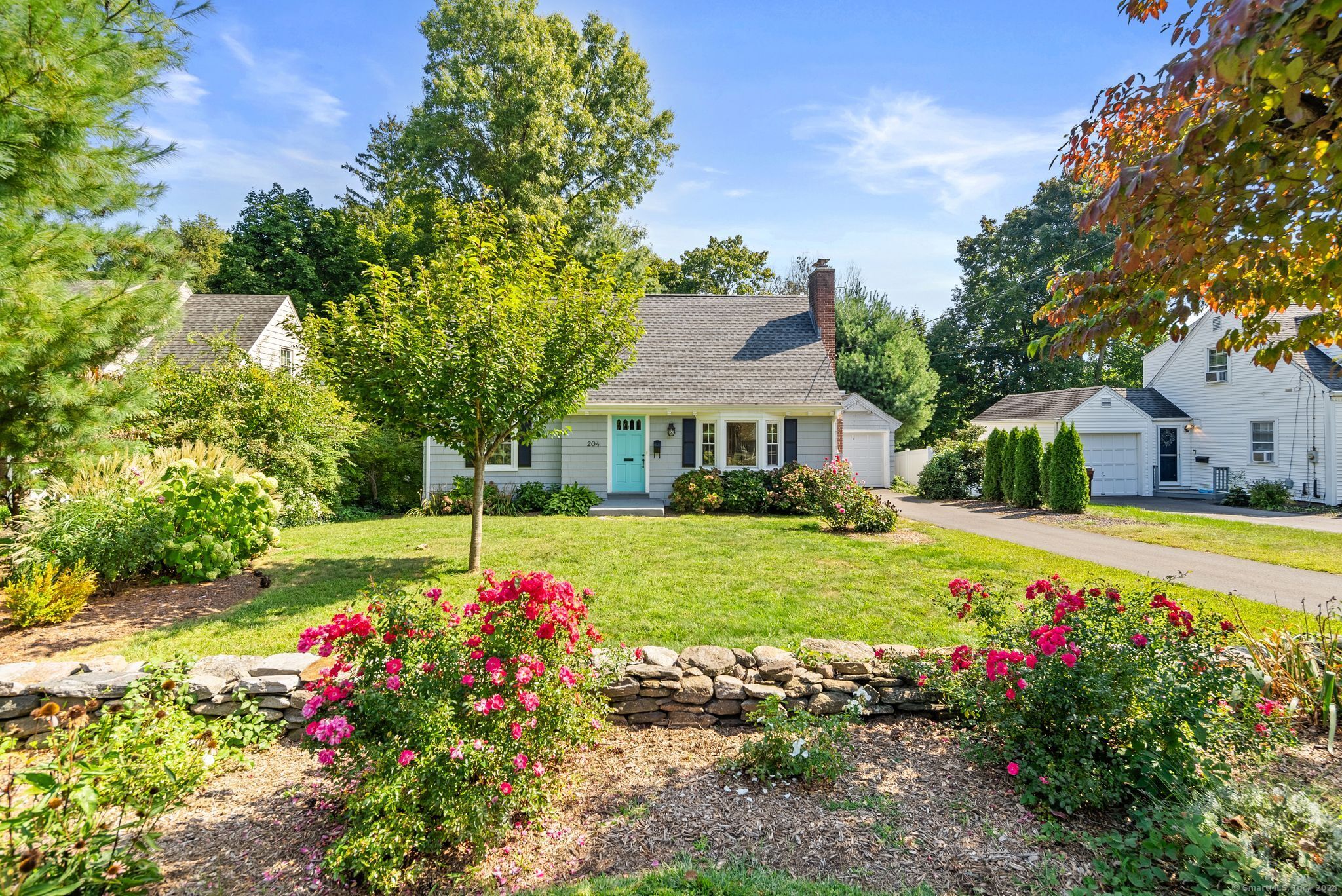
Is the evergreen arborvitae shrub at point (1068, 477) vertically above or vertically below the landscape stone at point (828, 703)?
above

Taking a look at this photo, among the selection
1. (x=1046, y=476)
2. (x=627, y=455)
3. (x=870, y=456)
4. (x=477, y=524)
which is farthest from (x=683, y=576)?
(x=870, y=456)

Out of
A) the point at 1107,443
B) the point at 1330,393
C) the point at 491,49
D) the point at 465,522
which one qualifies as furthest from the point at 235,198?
the point at 1330,393

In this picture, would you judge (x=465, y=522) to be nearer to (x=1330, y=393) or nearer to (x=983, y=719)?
(x=983, y=719)

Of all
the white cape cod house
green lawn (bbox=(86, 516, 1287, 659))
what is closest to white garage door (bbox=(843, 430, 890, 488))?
the white cape cod house

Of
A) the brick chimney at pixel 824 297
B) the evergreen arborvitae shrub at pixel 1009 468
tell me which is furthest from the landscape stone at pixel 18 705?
the evergreen arborvitae shrub at pixel 1009 468

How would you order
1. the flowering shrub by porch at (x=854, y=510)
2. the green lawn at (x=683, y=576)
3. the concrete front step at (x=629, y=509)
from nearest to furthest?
the green lawn at (x=683, y=576) < the flowering shrub by porch at (x=854, y=510) < the concrete front step at (x=629, y=509)

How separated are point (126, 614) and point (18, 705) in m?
2.13

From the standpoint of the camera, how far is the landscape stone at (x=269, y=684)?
3.91 metres

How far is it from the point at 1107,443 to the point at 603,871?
24.4 meters

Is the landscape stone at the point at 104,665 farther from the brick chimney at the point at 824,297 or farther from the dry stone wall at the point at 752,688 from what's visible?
the brick chimney at the point at 824,297

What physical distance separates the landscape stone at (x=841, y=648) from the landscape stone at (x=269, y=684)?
142 inches

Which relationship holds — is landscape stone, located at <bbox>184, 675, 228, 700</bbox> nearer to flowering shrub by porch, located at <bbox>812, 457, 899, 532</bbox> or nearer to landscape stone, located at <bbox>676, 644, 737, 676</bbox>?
landscape stone, located at <bbox>676, 644, 737, 676</bbox>

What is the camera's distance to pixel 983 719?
3.59m

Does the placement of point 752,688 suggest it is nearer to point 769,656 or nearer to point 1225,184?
point 769,656
